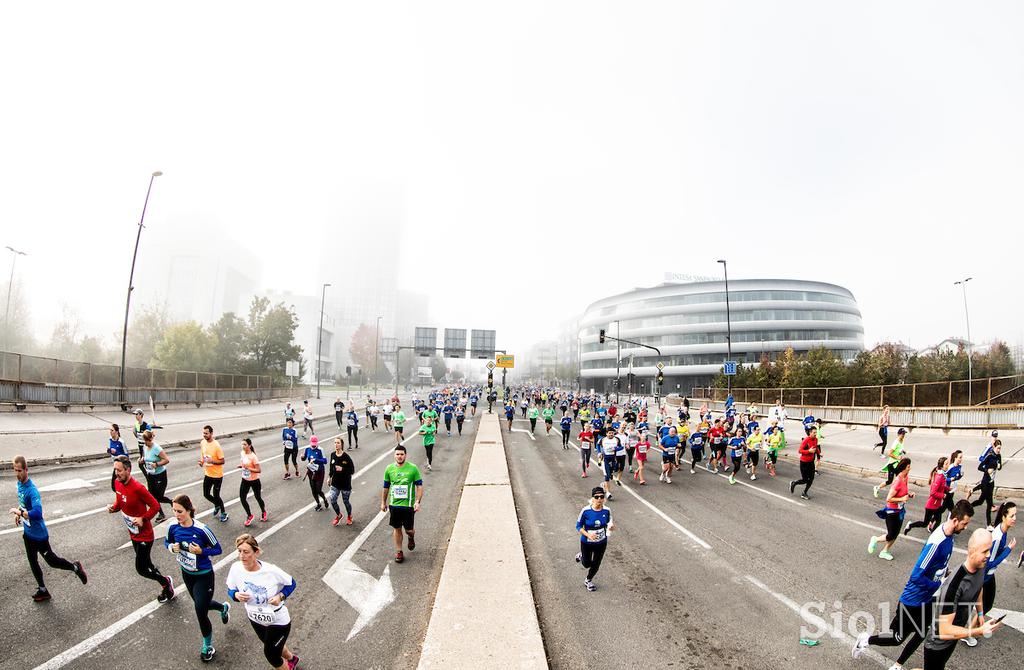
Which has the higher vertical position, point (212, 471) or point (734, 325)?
point (734, 325)

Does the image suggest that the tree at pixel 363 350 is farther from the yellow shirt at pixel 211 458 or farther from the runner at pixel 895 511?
the runner at pixel 895 511

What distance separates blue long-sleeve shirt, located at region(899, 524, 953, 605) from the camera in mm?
4957

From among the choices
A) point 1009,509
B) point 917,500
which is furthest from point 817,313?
point 1009,509

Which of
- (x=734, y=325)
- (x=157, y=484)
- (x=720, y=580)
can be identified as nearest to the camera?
(x=720, y=580)

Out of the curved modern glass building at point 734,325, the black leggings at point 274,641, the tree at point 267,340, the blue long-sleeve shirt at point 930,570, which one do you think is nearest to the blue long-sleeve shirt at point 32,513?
the black leggings at point 274,641

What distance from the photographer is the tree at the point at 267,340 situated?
53.9 meters

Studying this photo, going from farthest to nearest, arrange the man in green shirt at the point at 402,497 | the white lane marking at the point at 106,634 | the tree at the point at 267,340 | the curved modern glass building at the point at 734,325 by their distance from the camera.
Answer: the curved modern glass building at the point at 734,325 < the tree at the point at 267,340 < the man in green shirt at the point at 402,497 < the white lane marking at the point at 106,634

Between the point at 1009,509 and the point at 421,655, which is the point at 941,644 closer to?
the point at 1009,509

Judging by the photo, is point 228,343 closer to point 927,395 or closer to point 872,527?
point 872,527

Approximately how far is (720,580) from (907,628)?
270 cm

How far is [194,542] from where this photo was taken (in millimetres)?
5422

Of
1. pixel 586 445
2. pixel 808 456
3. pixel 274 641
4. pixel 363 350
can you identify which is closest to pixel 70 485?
pixel 274 641

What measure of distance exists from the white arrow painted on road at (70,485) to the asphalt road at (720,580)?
1229cm

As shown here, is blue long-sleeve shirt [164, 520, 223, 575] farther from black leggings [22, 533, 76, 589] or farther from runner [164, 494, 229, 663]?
black leggings [22, 533, 76, 589]
